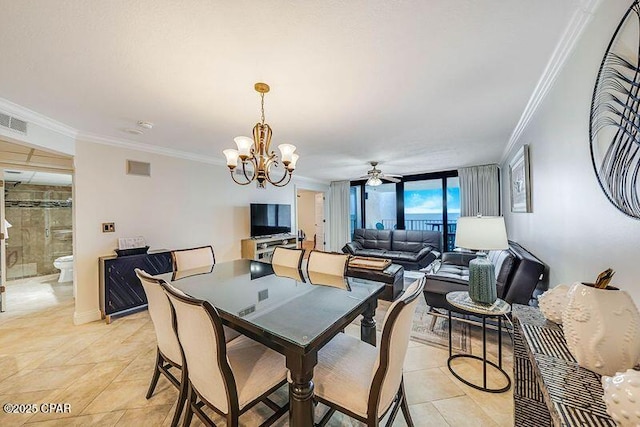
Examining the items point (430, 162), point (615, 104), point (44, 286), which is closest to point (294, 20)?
point (615, 104)

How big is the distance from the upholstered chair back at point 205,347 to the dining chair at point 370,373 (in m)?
0.47

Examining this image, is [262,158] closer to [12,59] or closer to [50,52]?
[50,52]

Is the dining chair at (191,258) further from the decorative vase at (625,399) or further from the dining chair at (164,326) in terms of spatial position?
the decorative vase at (625,399)

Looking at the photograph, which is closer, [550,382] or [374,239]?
[550,382]

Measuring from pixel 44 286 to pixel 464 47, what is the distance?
23.2 feet

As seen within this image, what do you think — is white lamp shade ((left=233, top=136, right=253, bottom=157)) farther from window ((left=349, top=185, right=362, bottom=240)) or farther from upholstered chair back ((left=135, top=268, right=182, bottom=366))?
window ((left=349, top=185, right=362, bottom=240))

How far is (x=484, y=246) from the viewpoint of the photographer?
193cm

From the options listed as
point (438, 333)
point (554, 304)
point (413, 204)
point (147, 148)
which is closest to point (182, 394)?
point (554, 304)

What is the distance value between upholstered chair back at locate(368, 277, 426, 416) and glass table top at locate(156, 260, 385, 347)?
12.3 inches

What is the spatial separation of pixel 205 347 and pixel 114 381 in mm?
1550

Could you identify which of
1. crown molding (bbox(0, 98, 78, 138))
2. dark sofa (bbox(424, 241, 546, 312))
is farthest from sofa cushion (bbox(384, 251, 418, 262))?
crown molding (bbox(0, 98, 78, 138))

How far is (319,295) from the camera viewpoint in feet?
5.72

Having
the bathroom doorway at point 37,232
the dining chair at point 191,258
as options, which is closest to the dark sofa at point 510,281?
the dining chair at point 191,258

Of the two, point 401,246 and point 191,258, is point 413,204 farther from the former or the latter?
point 191,258
